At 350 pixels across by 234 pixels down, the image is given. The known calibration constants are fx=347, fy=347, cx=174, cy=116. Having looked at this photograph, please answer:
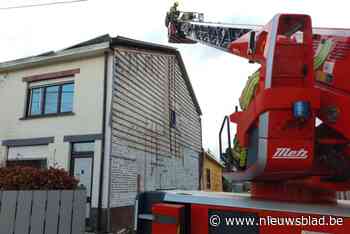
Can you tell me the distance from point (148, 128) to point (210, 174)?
36.6ft

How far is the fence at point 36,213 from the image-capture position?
24.9 ft

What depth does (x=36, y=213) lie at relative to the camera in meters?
7.61

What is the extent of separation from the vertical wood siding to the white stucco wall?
0.56 m

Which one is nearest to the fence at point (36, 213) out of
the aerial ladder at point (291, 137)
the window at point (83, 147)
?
the window at point (83, 147)

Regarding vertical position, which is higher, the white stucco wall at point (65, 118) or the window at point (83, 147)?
the white stucco wall at point (65, 118)

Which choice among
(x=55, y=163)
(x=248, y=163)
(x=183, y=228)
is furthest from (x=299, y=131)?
(x=55, y=163)

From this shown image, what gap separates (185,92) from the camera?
778 inches

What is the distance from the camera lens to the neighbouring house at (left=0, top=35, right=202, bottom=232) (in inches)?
441

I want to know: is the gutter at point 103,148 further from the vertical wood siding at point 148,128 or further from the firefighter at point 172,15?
the firefighter at point 172,15

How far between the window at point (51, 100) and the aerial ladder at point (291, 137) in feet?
32.3

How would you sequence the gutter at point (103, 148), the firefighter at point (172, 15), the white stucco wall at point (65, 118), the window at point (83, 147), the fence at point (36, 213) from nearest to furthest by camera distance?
the fence at point (36, 213) < the firefighter at point (172, 15) < the gutter at point (103, 148) < the window at point (83, 147) < the white stucco wall at point (65, 118)

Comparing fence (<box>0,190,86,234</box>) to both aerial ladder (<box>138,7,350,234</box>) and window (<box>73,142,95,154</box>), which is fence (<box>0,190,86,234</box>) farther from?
aerial ladder (<box>138,7,350,234</box>)

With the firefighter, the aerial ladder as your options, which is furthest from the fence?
the firefighter

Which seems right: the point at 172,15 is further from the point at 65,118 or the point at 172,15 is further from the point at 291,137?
the point at 291,137
